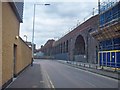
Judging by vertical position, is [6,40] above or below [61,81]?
above

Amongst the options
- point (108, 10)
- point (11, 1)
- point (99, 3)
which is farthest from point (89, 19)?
point (11, 1)

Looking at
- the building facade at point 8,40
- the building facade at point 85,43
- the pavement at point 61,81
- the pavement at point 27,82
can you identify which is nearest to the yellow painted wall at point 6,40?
the building facade at point 8,40

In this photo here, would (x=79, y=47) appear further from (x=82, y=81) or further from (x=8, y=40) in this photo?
(x=8, y=40)

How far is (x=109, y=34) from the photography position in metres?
39.6

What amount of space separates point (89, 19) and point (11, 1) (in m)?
44.0

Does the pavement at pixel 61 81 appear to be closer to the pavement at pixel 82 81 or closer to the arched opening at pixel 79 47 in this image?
the pavement at pixel 82 81

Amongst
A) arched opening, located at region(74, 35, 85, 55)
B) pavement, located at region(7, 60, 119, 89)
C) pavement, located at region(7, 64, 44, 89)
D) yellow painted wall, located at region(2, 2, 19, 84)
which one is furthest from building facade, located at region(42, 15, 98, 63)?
yellow painted wall, located at region(2, 2, 19, 84)

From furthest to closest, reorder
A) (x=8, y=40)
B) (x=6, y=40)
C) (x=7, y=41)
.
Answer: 1. (x=8, y=40)
2. (x=7, y=41)
3. (x=6, y=40)

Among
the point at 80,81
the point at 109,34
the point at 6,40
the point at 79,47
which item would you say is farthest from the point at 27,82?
the point at 79,47

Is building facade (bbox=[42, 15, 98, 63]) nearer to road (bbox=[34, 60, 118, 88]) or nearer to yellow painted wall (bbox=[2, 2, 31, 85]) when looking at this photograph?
road (bbox=[34, 60, 118, 88])

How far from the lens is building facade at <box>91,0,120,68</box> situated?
36.9m

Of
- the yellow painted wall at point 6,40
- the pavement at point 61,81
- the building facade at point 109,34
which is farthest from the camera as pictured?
the building facade at point 109,34

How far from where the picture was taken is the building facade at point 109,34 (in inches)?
1453

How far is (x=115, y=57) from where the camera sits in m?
37.4
